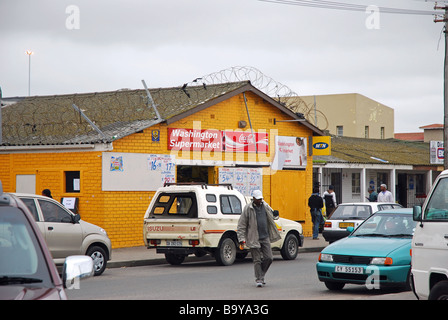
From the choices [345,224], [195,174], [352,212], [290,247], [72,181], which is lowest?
[290,247]

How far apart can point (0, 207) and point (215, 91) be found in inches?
833

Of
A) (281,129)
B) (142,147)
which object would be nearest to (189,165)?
(142,147)

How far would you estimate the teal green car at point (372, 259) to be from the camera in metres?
12.5

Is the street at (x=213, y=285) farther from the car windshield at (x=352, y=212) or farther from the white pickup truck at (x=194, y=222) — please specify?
the car windshield at (x=352, y=212)

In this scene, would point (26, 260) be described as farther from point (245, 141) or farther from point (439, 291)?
point (245, 141)

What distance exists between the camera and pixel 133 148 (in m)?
22.7

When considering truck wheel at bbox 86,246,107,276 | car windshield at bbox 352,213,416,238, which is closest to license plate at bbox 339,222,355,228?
car windshield at bbox 352,213,416,238

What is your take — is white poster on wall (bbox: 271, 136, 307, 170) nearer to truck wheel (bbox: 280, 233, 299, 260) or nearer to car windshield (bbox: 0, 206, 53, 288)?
truck wheel (bbox: 280, 233, 299, 260)

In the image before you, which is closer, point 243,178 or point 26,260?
point 26,260

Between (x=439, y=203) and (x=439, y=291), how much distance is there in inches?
45.3

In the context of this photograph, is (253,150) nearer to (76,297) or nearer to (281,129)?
(281,129)

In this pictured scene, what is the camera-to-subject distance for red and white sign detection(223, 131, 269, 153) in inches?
1016

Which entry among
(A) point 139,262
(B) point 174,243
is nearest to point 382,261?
(B) point 174,243

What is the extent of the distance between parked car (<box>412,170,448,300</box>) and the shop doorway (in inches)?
638
